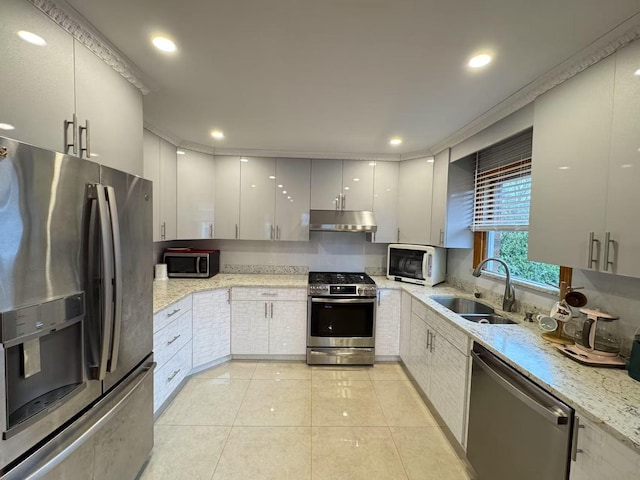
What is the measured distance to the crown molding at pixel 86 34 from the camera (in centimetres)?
112

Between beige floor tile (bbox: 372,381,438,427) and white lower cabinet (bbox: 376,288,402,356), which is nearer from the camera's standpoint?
beige floor tile (bbox: 372,381,438,427)

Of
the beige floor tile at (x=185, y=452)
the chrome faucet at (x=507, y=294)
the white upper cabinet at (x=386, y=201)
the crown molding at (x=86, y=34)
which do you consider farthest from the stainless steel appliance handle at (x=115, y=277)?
the white upper cabinet at (x=386, y=201)

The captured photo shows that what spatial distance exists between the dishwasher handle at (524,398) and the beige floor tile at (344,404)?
1.03 metres

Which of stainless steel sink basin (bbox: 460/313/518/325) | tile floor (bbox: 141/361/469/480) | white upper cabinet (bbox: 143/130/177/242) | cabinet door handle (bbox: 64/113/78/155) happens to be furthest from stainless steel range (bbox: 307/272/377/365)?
cabinet door handle (bbox: 64/113/78/155)

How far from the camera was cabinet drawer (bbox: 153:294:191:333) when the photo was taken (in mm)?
1988

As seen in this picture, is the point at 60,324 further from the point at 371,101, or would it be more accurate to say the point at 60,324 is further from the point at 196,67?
the point at 371,101

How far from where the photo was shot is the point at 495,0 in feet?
3.54

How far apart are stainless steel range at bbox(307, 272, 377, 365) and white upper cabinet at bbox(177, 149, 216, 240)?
4.90 feet

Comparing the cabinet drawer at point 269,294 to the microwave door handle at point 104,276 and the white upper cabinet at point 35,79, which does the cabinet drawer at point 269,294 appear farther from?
the white upper cabinet at point 35,79

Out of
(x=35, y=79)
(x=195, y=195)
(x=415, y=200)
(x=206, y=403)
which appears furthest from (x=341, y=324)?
(x=35, y=79)

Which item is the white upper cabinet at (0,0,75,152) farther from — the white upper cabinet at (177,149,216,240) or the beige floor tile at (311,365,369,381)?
the beige floor tile at (311,365,369,381)

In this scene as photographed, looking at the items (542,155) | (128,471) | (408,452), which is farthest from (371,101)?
(128,471)

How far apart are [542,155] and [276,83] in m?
1.67

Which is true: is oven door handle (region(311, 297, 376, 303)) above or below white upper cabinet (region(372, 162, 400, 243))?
below
